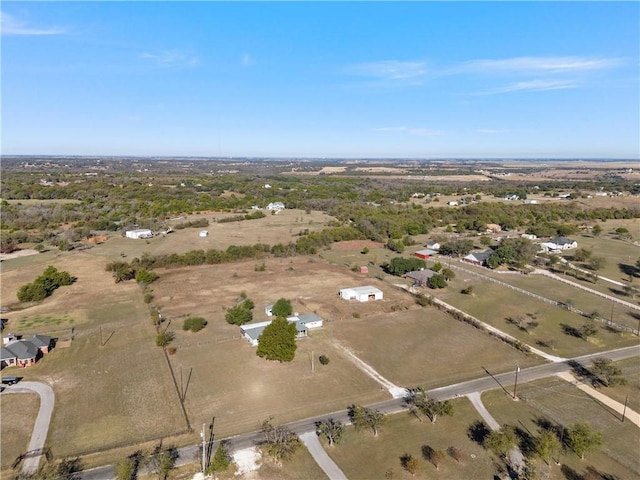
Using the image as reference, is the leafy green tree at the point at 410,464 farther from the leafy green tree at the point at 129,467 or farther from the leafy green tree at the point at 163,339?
the leafy green tree at the point at 163,339

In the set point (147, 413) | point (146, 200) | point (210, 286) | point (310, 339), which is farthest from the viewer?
point (146, 200)

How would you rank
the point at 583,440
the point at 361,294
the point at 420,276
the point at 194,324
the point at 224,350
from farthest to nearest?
the point at 420,276, the point at 361,294, the point at 194,324, the point at 224,350, the point at 583,440

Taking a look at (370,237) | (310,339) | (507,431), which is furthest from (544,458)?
(370,237)

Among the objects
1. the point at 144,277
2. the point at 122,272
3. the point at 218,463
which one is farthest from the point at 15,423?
the point at 122,272

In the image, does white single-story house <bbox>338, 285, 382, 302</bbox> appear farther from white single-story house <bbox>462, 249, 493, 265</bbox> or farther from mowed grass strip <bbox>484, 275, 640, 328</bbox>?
white single-story house <bbox>462, 249, 493, 265</bbox>

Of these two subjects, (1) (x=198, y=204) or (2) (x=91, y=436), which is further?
(1) (x=198, y=204)

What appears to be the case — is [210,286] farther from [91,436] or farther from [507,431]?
[507,431]

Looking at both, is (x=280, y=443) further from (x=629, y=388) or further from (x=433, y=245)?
(x=433, y=245)

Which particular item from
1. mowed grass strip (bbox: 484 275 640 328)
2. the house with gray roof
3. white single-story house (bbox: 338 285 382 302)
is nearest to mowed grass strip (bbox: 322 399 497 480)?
white single-story house (bbox: 338 285 382 302)
